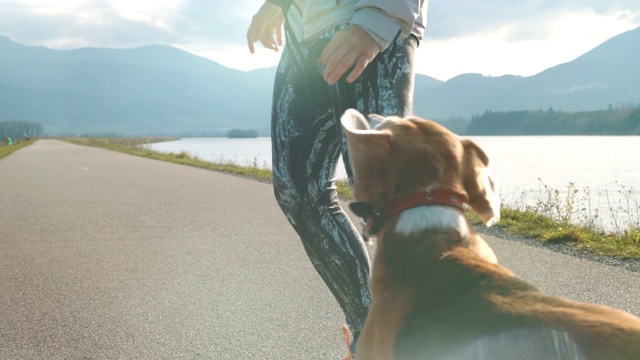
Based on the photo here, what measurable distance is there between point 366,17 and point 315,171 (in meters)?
0.78

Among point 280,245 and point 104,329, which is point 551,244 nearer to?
point 280,245

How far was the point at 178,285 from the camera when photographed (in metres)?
5.29

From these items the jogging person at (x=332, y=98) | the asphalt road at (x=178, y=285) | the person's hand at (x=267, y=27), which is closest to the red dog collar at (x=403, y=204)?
the jogging person at (x=332, y=98)

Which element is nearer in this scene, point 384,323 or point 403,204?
point 384,323

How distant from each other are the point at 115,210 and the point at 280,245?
4304mm

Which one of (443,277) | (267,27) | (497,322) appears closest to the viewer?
(497,322)

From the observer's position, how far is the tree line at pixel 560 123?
93.8 m

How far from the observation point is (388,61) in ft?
8.18

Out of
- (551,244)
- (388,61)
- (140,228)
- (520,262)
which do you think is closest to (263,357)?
(388,61)

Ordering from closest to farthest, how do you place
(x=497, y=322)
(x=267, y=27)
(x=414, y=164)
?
1. (x=497, y=322)
2. (x=414, y=164)
3. (x=267, y=27)

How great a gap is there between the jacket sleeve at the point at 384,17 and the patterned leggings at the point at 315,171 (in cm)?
29

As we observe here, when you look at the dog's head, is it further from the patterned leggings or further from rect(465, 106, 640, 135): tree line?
rect(465, 106, 640, 135): tree line

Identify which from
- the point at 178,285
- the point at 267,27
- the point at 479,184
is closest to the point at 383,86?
the point at 479,184

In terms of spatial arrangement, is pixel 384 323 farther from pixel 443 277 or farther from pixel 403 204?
pixel 403 204
